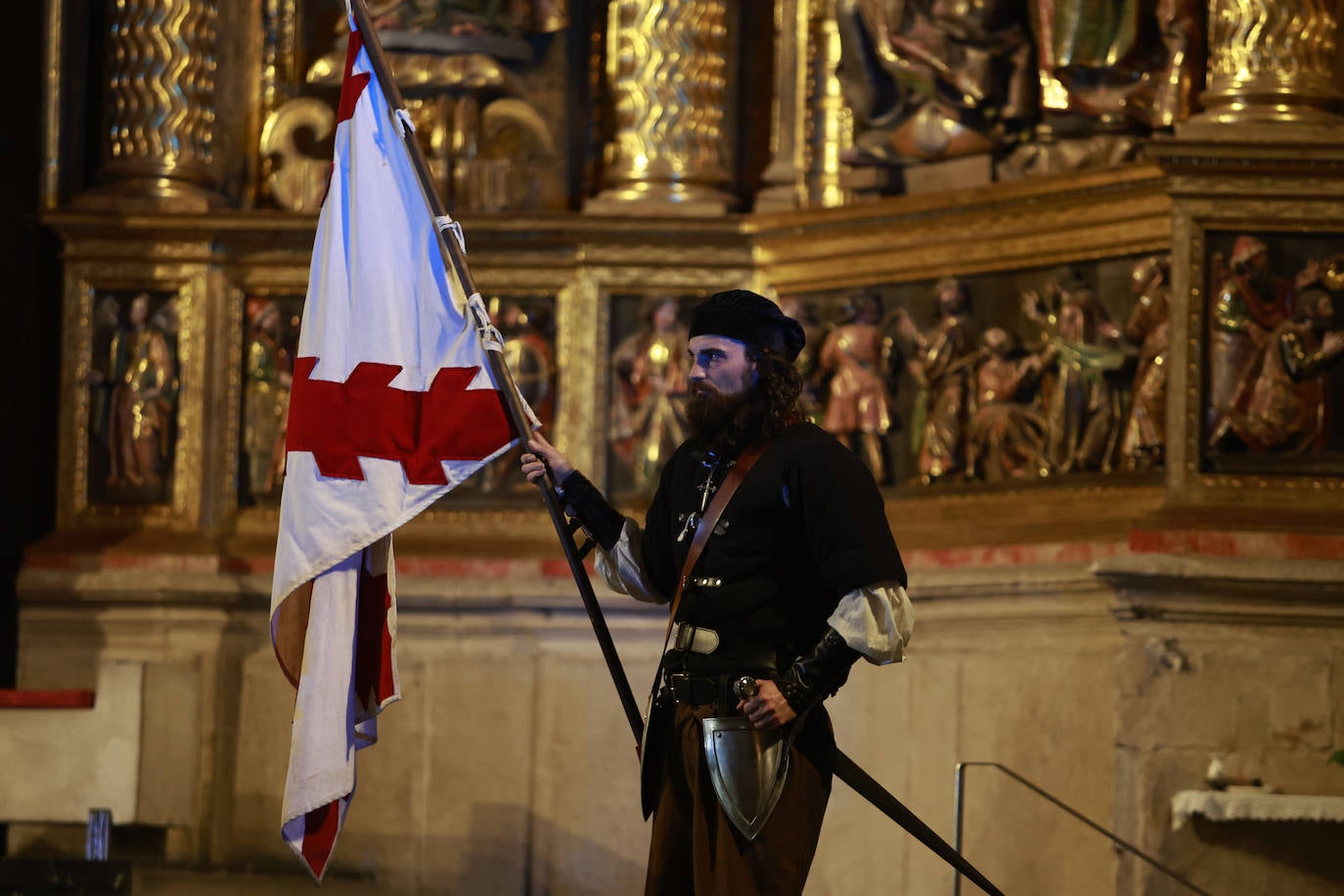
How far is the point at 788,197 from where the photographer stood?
1015 cm

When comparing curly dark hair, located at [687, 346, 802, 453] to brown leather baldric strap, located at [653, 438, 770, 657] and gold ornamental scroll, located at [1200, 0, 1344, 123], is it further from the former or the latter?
gold ornamental scroll, located at [1200, 0, 1344, 123]

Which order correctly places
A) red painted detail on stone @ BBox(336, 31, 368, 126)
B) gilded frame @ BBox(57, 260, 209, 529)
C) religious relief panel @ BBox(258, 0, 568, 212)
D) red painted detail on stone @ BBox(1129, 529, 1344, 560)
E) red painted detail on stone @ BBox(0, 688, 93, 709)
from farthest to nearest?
1. religious relief panel @ BBox(258, 0, 568, 212)
2. gilded frame @ BBox(57, 260, 209, 529)
3. red painted detail on stone @ BBox(0, 688, 93, 709)
4. red painted detail on stone @ BBox(1129, 529, 1344, 560)
5. red painted detail on stone @ BBox(336, 31, 368, 126)

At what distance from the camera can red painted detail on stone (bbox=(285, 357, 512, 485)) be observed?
594 centimetres

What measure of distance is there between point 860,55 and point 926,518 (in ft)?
6.77

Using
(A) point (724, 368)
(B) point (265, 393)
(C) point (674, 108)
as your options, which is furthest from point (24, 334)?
(A) point (724, 368)

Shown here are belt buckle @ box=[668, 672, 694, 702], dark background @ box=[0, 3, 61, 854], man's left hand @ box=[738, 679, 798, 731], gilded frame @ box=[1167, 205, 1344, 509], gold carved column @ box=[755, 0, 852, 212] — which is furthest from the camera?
dark background @ box=[0, 3, 61, 854]

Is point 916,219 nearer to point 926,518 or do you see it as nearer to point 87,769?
point 926,518

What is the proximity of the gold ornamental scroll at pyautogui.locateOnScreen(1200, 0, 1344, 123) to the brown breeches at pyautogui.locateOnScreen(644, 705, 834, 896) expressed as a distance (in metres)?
4.36

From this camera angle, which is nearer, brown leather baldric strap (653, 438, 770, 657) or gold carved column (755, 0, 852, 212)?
brown leather baldric strap (653, 438, 770, 657)

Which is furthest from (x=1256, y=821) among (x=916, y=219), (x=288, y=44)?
(x=288, y=44)

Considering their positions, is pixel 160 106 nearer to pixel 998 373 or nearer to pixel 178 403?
pixel 178 403

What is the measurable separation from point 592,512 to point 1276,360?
3829 millimetres

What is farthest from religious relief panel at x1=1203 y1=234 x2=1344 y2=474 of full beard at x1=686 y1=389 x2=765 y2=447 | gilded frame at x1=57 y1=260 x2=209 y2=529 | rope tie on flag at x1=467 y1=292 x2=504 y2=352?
gilded frame at x1=57 y1=260 x2=209 y2=529

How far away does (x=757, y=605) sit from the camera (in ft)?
16.9
